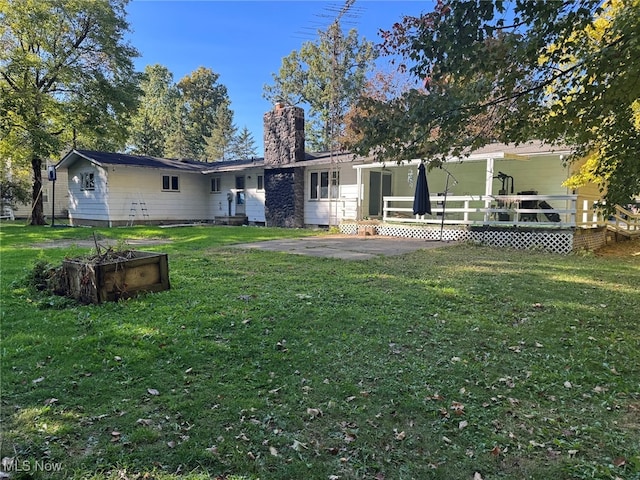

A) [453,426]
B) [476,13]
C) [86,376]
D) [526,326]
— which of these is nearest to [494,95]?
[476,13]

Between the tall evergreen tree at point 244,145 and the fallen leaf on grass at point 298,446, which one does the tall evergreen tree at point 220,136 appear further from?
the fallen leaf on grass at point 298,446

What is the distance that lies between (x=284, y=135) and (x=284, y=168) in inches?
56.8

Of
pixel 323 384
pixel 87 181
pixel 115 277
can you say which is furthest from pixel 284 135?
pixel 323 384

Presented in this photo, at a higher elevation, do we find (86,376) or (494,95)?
(494,95)

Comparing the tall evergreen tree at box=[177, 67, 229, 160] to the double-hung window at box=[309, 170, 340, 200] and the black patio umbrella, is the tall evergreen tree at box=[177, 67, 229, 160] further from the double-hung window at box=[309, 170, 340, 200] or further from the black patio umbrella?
the black patio umbrella

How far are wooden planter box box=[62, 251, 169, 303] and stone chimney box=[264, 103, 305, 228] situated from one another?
11.6 meters

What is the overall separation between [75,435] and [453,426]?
2.14m

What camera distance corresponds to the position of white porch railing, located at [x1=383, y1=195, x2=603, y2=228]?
9.70 metres

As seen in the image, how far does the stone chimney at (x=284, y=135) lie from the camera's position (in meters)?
16.5

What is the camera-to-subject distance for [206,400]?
8.36ft

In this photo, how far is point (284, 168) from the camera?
16.7 metres

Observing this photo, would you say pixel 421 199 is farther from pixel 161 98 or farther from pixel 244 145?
pixel 244 145

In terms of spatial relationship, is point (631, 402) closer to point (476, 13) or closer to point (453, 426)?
point (453, 426)

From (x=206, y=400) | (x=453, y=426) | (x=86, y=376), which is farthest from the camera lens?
(x=86, y=376)
